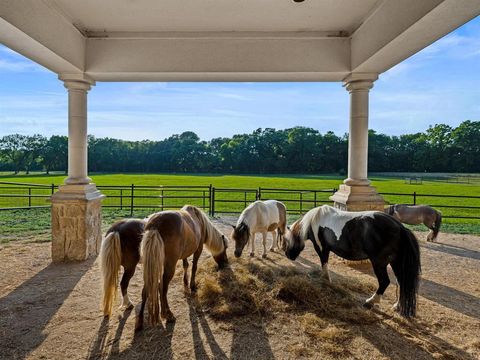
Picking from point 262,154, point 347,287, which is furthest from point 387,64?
point 262,154

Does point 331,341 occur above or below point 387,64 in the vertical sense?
below

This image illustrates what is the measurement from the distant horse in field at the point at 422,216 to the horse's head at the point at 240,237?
385cm

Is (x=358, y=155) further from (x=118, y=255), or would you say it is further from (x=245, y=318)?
(x=118, y=255)

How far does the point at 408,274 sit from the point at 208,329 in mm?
2052

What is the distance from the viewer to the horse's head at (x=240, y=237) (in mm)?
4668

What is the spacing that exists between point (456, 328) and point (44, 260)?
18.6ft

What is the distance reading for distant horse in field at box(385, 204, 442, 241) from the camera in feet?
20.6

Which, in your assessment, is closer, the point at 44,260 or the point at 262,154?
the point at 44,260

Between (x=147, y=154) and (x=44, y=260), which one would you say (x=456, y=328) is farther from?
(x=147, y=154)

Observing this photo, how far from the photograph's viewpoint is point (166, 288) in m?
2.84

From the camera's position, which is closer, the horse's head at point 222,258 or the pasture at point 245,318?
the pasture at point 245,318

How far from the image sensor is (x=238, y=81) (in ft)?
16.1

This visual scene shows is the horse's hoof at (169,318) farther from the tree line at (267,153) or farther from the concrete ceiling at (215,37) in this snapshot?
the tree line at (267,153)

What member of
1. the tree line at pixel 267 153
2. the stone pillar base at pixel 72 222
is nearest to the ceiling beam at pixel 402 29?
the stone pillar base at pixel 72 222
